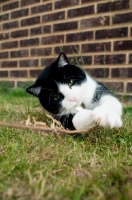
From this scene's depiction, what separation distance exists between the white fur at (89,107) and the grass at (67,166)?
90 millimetres

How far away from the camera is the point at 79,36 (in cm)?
325

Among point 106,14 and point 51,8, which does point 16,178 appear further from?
point 51,8

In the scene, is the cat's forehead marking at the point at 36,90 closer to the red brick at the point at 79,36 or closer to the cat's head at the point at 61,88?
the cat's head at the point at 61,88

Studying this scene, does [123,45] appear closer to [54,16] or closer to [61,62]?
[54,16]

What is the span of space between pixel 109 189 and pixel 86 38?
2.55 meters

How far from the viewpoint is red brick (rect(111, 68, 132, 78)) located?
2828 millimetres

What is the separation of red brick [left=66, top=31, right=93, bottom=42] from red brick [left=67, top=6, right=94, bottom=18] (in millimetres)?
210

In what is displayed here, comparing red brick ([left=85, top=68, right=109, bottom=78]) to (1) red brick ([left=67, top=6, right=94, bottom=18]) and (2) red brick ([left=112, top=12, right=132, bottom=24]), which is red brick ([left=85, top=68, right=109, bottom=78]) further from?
(1) red brick ([left=67, top=6, right=94, bottom=18])

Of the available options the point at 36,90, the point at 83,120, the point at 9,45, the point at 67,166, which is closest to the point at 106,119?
the point at 83,120

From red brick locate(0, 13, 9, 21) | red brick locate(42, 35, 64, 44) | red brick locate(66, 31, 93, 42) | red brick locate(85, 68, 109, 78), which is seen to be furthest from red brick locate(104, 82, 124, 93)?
red brick locate(0, 13, 9, 21)

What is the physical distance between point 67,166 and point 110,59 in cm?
211

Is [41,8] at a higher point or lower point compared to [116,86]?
higher

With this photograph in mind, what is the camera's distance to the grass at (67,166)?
0.77 m

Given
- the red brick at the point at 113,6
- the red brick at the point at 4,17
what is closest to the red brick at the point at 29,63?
the red brick at the point at 4,17
